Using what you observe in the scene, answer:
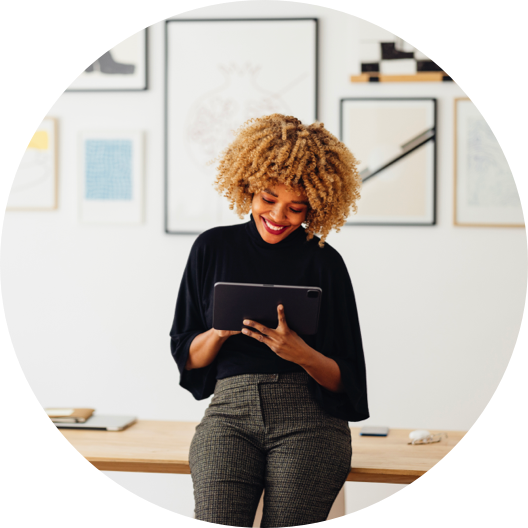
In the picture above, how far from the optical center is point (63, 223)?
1.94 m

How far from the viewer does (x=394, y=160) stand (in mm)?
1844

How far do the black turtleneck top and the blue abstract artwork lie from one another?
0.40 meters

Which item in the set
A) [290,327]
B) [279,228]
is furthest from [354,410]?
[279,228]

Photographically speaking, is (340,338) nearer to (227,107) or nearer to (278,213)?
(278,213)

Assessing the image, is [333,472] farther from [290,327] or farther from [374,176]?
[374,176]

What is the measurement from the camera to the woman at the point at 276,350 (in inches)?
58.6

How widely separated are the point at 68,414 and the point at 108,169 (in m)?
0.74

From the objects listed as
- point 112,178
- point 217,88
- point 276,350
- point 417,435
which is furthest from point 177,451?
point 217,88

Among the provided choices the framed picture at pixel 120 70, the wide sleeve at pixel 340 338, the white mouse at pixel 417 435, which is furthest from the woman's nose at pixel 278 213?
the white mouse at pixel 417 435

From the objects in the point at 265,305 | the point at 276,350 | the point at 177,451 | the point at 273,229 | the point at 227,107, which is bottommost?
the point at 177,451

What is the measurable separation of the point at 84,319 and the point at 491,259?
118 centimetres

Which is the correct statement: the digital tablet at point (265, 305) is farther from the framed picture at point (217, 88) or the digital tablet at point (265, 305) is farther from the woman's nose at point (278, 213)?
the framed picture at point (217, 88)

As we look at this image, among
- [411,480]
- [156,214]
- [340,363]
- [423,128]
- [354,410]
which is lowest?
[411,480]

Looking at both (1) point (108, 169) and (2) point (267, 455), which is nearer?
(2) point (267, 455)
